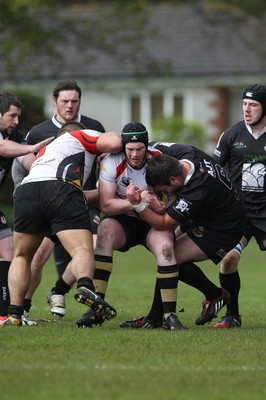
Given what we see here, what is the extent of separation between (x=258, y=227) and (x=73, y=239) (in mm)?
2083

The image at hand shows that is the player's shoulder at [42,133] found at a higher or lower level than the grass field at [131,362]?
higher

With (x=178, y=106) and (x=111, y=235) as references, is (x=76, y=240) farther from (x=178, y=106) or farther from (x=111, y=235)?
(x=178, y=106)

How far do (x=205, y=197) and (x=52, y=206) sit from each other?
1305 mm

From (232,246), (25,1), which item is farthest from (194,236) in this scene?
(25,1)

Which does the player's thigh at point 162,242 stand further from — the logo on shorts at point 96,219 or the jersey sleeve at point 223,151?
the logo on shorts at point 96,219

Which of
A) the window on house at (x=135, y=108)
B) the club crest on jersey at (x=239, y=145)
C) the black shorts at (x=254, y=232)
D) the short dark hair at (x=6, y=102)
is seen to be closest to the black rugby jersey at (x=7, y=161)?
the short dark hair at (x=6, y=102)

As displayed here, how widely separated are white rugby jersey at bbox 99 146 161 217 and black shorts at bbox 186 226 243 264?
0.63 m

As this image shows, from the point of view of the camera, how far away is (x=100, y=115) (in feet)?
134

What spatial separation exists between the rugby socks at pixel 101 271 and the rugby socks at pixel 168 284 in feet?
1.53

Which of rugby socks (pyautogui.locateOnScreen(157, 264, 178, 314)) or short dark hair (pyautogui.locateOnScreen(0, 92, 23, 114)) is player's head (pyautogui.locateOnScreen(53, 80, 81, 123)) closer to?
short dark hair (pyautogui.locateOnScreen(0, 92, 23, 114))

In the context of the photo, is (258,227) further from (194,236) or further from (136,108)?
(136,108)

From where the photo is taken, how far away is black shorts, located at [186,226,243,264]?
404 inches

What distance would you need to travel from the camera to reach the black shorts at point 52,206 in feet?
32.1

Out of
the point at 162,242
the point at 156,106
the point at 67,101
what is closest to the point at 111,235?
the point at 162,242
